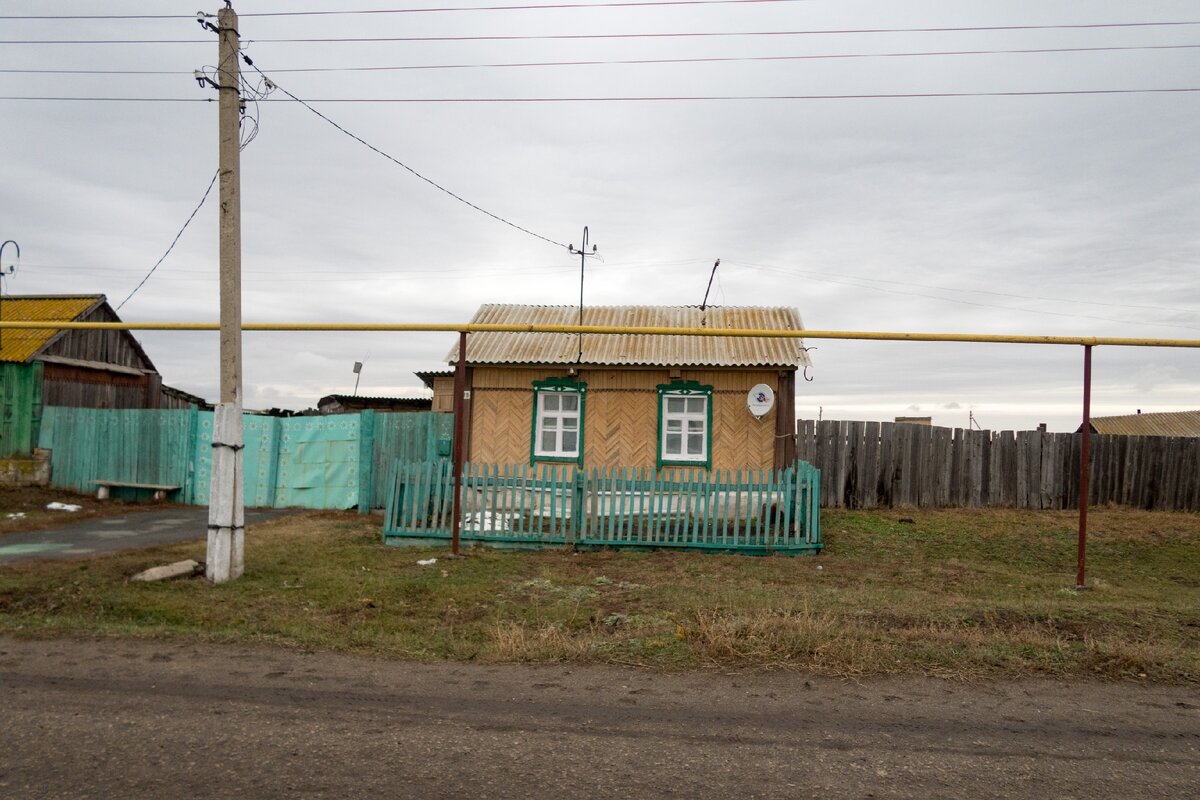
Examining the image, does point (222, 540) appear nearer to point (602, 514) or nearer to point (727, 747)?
point (602, 514)

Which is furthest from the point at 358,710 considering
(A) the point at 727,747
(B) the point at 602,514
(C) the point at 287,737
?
(B) the point at 602,514

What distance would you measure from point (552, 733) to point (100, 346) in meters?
20.3

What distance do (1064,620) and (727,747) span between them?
4008 millimetres

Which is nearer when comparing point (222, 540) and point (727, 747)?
point (727, 747)

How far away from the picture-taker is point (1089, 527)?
14398 mm

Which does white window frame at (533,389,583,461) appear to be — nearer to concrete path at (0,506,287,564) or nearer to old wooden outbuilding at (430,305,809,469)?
old wooden outbuilding at (430,305,809,469)

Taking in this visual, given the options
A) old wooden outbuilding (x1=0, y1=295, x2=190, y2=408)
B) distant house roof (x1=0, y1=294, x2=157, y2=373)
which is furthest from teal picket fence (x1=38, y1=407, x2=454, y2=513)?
distant house roof (x1=0, y1=294, x2=157, y2=373)

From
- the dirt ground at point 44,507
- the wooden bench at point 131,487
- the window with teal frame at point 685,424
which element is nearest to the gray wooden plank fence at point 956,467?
the window with teal frame at point 685,424

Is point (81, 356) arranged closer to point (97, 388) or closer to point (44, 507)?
point (97, 388)

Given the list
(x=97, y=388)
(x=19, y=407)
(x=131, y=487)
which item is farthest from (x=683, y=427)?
(x=97, y=388)

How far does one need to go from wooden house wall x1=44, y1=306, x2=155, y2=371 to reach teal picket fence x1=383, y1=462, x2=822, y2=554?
39.8 ft

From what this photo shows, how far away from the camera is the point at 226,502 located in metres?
8.46

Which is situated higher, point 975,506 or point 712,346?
point 712,346

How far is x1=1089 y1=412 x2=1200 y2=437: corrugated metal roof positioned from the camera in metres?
32.9
